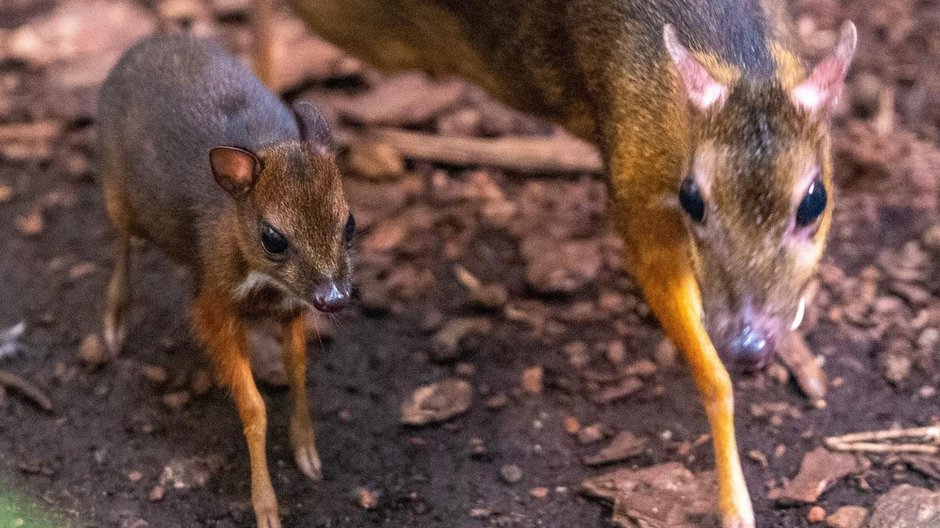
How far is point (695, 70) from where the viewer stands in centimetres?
346

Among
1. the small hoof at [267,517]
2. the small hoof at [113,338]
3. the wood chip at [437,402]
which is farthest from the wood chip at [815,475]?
→ the small hoof at [113,338]

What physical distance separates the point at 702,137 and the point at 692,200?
7.4 inches

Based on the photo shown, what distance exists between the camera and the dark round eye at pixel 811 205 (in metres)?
3.33

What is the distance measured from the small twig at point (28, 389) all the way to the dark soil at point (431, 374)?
0.04m

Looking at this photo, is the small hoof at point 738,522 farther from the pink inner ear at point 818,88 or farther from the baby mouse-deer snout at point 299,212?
the baby mouse-deer snout at point 299,212

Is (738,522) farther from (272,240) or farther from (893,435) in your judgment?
(272,240)

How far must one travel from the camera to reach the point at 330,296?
325 centimetres

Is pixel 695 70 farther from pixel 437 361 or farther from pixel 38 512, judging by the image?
pixel 38 512

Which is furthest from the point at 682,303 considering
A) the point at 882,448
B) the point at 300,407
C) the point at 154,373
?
the point at 154,373

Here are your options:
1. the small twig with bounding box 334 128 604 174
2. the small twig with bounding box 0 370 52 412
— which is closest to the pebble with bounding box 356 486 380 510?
→ the small twig with bounding box 0 370 52 412

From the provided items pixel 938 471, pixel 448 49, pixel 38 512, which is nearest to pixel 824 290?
pixel 938 471

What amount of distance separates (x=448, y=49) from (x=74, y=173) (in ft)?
6.19

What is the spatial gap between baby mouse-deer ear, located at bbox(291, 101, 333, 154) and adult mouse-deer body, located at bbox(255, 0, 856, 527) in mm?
1059

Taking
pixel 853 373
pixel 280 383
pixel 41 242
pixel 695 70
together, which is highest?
pixel 695 70
